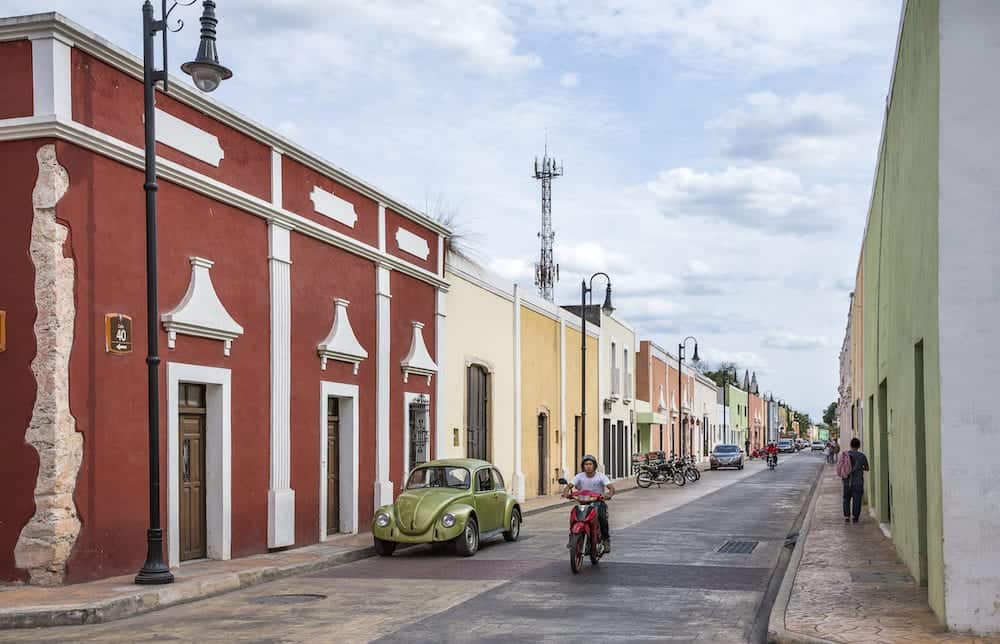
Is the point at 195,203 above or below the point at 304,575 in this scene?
above

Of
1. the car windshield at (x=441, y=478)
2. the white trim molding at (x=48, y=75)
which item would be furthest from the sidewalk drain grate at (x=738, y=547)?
the white trim molding at (x=48, y=75)

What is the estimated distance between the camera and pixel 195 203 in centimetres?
1575

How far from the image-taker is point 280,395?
58.7 feet

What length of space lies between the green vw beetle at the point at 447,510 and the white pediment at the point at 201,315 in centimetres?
362

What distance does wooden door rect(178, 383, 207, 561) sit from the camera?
15.5 m

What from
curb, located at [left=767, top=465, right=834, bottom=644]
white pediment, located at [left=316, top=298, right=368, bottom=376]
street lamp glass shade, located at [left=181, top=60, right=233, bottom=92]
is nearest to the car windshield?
white pediment, located at [left=316, top=298, right=368, bottom=376]

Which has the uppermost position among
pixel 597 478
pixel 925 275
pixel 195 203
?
pixel 195 203

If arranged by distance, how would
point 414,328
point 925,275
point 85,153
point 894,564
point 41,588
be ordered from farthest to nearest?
point 414,328 < point 894,564 < point 85,153 < point 41,588 < point 925,275

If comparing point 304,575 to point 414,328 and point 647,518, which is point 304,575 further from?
point 647,518

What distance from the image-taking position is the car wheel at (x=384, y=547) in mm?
17688

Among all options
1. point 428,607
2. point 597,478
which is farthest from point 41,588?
point 597,478

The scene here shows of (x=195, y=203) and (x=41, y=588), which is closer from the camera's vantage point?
(x=41, y=588)

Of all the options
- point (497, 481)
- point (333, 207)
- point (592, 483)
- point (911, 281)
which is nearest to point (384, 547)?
point (497, 481)

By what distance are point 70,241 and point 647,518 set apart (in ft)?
51.6
